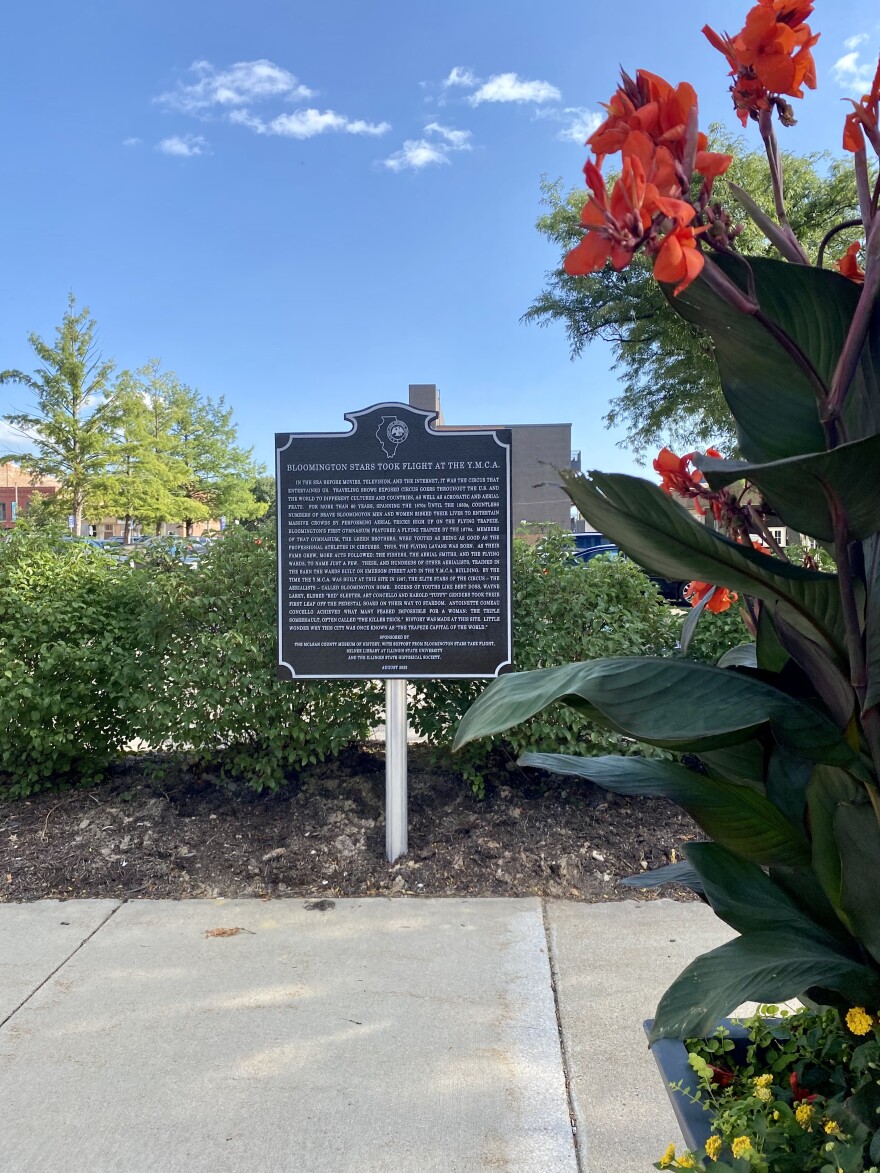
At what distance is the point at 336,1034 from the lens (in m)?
2.71

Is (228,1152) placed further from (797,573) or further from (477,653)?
(477,653)

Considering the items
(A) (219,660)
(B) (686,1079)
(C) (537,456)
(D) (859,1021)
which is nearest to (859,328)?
(D) (859,1021)

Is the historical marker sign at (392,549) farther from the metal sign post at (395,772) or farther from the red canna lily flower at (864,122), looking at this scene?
the red canna lily flower at (864,122)

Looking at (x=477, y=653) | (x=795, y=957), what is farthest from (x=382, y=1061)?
(x=477, y=653)

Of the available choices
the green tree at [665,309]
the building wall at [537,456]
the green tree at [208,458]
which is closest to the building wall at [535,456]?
the building wall at [537,456]

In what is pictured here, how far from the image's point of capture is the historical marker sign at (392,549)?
13.4ft

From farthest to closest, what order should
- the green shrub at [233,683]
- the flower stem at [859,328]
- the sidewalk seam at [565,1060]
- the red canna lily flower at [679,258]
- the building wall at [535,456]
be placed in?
the building wall at [535,456], the green shrub at [233,683], the sidewalk seam at [565,1060], the flower stem at [859,328], the red canna lily flower at [679,258]

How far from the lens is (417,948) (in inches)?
129

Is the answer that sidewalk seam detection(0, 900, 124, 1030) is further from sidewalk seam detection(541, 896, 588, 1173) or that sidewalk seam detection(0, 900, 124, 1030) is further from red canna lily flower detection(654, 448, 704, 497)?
red canna lily flower detection(654, 448, 704, 497)

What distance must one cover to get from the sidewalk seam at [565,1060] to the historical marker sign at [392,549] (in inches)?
47.9

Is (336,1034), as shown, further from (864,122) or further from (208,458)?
(208,458)

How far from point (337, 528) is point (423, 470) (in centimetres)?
49

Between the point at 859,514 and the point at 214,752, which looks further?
the point at 214,752

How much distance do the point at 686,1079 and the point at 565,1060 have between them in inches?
41.4
